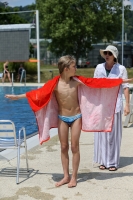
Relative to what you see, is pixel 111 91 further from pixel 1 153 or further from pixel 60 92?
pixel 1 153

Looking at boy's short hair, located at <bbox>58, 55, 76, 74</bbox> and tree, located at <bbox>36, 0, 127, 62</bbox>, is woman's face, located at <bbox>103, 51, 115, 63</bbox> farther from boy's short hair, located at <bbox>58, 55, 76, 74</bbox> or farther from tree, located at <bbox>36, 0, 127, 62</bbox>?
tree, located at <bbox>36, 0, 127, 62</bbox>

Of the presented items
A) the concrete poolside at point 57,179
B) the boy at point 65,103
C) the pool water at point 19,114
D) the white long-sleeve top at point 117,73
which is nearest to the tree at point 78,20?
the pool water at point 19,114

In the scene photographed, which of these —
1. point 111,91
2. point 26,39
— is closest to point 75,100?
point 111,91

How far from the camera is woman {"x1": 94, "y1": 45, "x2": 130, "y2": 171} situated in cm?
560

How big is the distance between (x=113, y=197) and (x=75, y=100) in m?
1.34

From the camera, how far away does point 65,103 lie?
4.99 meters

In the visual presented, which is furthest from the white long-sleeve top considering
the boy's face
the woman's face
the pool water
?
the pool water

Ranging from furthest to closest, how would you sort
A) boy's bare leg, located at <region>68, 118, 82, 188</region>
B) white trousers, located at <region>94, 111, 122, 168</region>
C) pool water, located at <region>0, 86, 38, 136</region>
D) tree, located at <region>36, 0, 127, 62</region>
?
1. tree, located at <region>36, 0, 127, 62</region>
2. pool water, located at <region>0, 86, 38, 136</region>
3. white trousers, located at <region>94, 111, 122, 168</region>
4. boy's bare leg, located at <region>68, 118, 82, 188</region>

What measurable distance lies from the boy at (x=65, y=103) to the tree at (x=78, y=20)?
38.4 meters

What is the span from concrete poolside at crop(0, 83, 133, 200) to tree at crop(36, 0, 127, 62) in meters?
37.3

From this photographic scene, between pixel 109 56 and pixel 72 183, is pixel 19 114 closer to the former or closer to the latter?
pixel 109 56

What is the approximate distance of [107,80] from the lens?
202 inches

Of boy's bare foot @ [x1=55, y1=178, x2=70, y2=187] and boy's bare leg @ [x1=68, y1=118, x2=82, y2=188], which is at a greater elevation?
boy's bare leg @ [x1=68, y1=118, x2=82, y2=188]

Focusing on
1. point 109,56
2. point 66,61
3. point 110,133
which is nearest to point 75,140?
point 110,133
